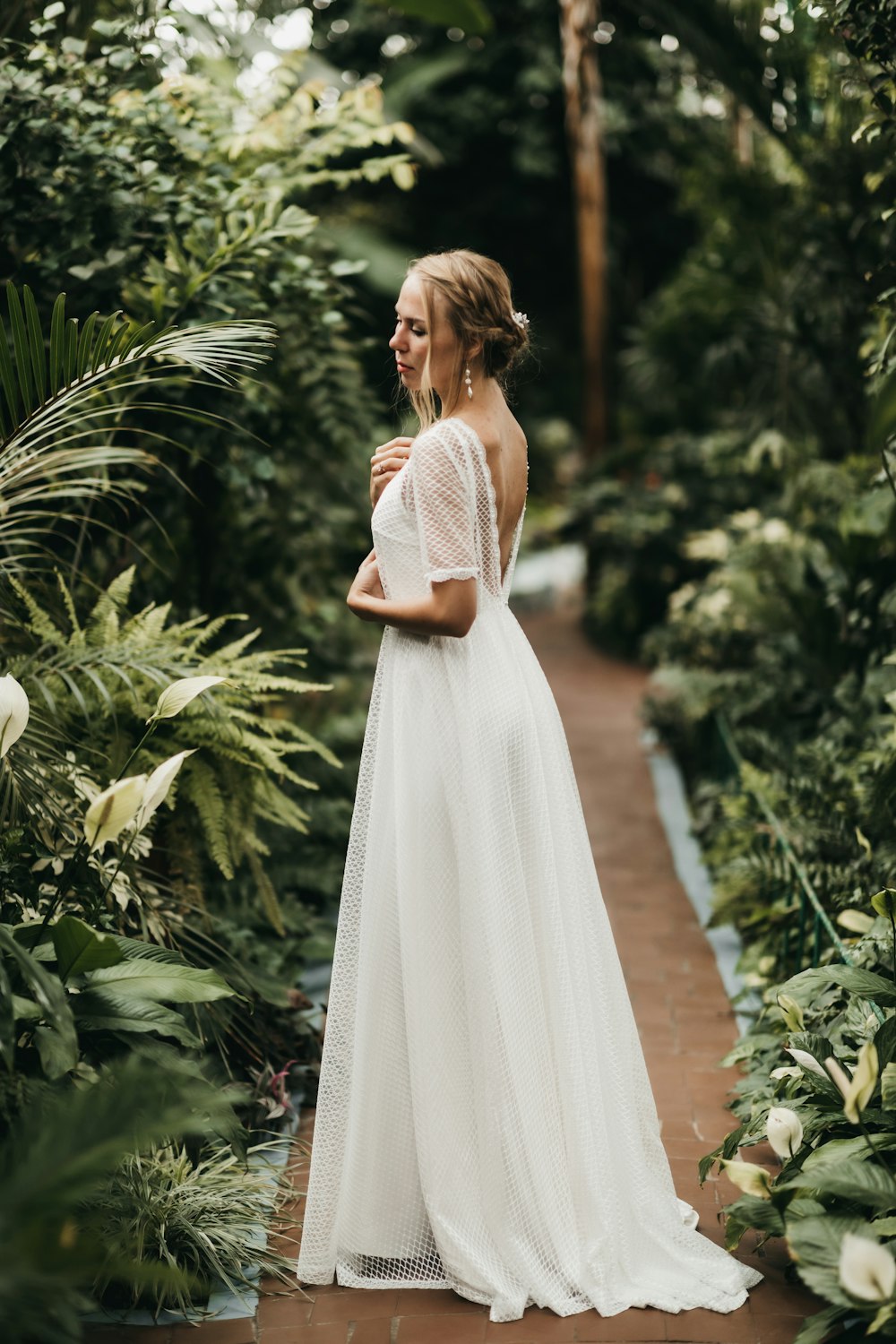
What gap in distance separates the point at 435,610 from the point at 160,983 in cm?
105

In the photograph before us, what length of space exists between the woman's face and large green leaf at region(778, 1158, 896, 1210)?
1.84 m

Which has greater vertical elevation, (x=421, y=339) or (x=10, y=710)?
(x=421, y=339)

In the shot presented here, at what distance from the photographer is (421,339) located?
9.38 feet

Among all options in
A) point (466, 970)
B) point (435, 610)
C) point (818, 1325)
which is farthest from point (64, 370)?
point (818, 1325)

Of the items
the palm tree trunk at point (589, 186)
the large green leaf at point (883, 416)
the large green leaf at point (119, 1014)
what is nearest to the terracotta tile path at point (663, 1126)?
the large green leaf at point (119, 1014)

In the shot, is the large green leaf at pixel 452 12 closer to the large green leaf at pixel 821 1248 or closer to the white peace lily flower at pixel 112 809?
the white peace lily flower at pixel 112 809

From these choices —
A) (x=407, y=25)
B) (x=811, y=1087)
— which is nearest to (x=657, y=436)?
(x=407, y=25)

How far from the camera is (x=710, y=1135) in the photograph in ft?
12.1

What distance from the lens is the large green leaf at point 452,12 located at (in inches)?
35.4

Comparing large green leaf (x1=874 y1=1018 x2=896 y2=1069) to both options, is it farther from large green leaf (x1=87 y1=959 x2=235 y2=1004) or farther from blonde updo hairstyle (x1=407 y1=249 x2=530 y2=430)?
blonde updo hairstyle (x1=407 y1=249 x2=530 y2=430)

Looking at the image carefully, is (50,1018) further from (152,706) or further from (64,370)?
(64,370)

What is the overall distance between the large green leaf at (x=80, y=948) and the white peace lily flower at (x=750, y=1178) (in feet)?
4.48

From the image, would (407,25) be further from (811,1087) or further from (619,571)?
(811,1087)

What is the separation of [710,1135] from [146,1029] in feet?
5.86
